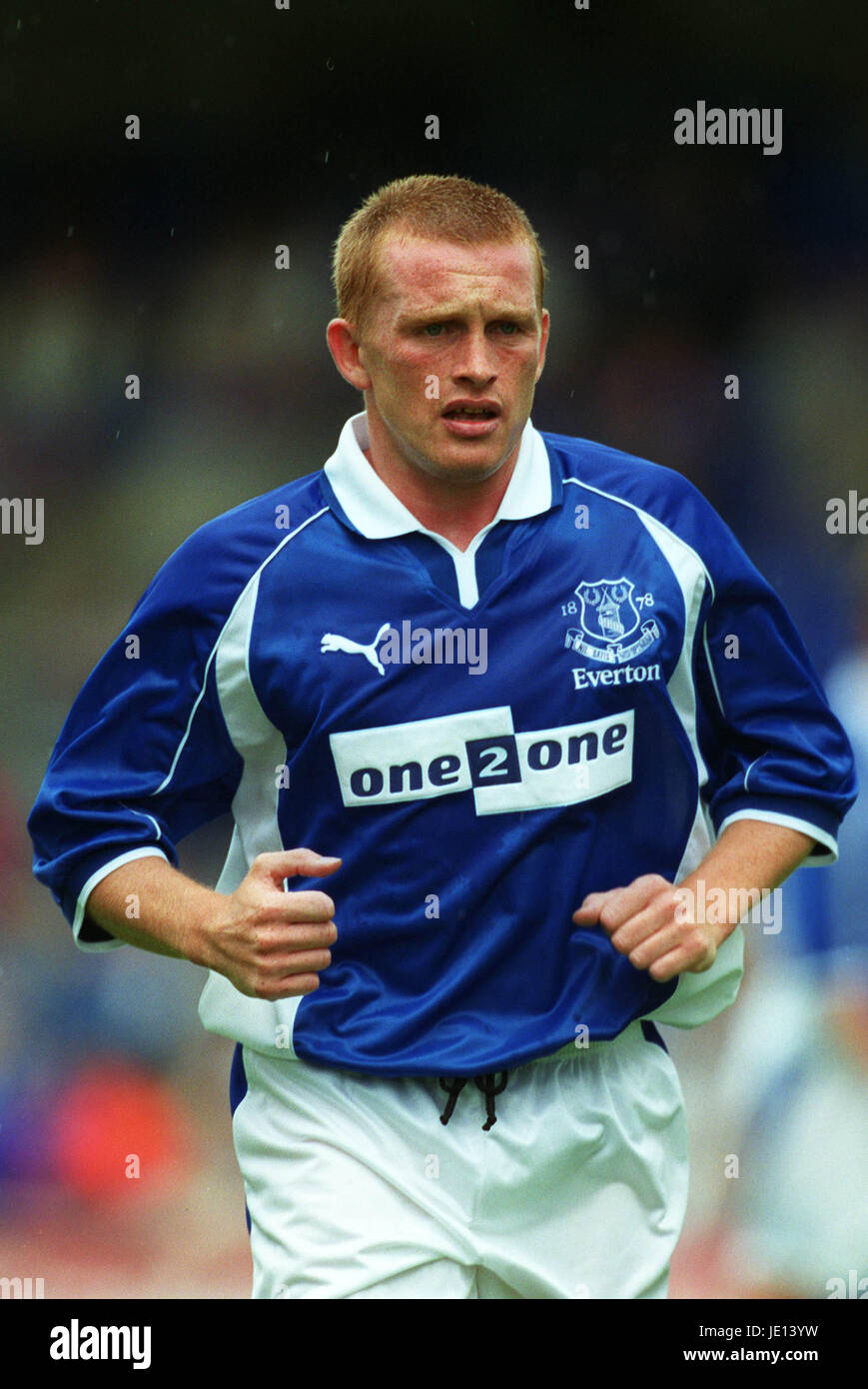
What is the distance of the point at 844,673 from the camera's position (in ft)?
16.3

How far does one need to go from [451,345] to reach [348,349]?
0.22 m

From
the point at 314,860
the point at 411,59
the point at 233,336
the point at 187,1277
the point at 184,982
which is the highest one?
the point at 411,59

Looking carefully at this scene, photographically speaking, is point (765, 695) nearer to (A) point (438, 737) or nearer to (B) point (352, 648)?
(A) point (438, 737)

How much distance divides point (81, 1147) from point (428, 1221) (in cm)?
244

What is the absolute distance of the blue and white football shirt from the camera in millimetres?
2502

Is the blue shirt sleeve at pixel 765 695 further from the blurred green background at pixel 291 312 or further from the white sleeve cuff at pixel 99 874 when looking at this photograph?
the blurred green background at pixel 291 312

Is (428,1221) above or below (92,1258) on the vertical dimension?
above

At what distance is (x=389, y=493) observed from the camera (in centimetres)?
259

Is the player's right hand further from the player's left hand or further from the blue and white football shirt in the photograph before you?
the player's left hand

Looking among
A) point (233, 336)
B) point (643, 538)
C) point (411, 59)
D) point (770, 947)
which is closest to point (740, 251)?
point (411, 59)

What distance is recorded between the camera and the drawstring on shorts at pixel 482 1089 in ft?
8.18

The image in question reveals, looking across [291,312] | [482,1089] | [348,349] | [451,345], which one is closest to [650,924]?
[482,1089]

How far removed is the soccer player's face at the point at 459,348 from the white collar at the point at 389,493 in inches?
3.1

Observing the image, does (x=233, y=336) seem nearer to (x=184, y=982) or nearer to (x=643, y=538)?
(x=184, y=982)
